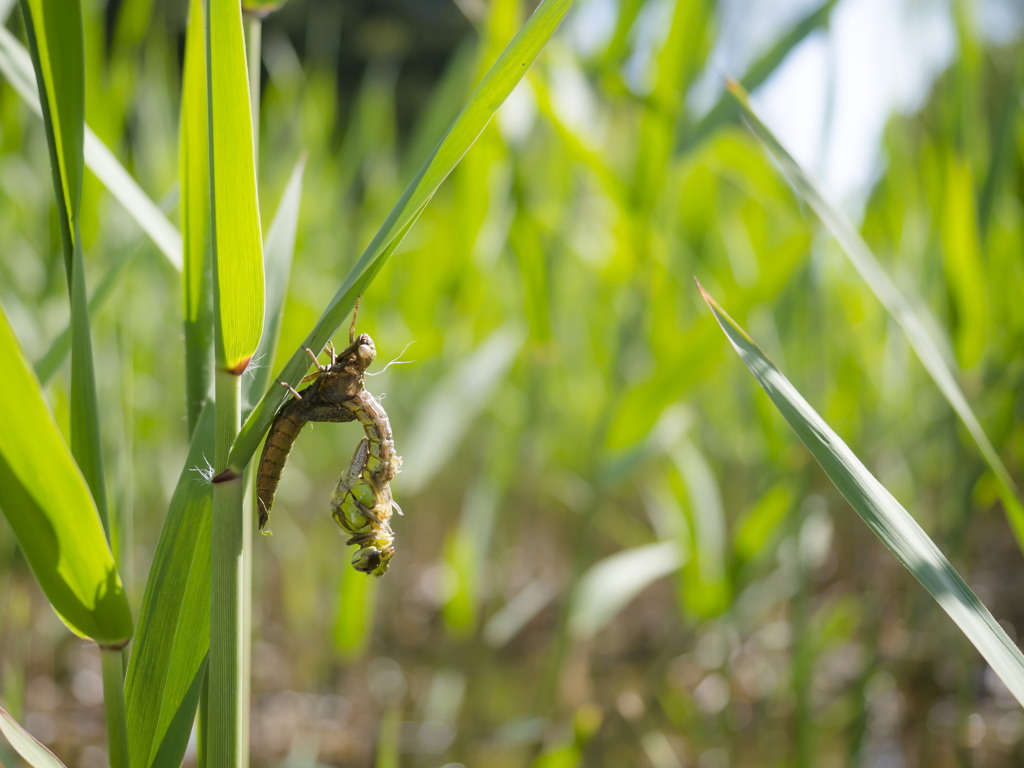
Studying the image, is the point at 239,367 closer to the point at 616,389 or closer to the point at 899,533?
the point at 899,533

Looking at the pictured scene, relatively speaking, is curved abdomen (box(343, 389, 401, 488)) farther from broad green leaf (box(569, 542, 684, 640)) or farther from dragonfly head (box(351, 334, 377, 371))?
broad green leaf (box(569, 542, 684, 640))

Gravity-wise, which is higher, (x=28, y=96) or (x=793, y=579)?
(x=28, y=96)

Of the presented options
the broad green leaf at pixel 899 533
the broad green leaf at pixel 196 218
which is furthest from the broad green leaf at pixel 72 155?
the broad green leaf at pixel 899 533

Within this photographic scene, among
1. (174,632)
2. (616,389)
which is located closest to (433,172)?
(174,632)

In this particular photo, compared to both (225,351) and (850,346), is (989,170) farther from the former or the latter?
(225,351)

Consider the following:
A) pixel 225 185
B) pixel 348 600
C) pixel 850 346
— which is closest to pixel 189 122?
pixel 225 185

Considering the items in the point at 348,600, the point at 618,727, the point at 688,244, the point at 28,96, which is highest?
the point at 688,244

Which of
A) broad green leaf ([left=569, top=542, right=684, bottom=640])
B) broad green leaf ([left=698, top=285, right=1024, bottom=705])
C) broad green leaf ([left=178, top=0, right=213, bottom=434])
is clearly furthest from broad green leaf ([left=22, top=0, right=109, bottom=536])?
broad green leaf ([left=569, top=542, right=684, bottom=640])
